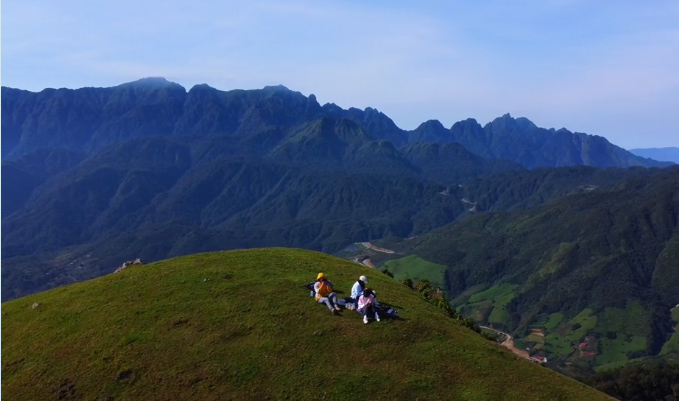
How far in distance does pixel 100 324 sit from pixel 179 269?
874cm

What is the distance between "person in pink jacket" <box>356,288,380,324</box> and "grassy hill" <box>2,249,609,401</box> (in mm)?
621

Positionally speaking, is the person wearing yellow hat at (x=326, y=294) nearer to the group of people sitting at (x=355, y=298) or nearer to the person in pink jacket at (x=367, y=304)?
the group of people sitting at (x=355, y=298)

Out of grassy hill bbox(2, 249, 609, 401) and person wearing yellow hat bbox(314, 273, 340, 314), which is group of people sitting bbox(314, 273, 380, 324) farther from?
grassy hill bbox(2, 249, 609, 401)

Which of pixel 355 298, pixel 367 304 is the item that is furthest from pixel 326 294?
pixel 367 304

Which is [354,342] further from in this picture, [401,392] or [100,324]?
[100,324]

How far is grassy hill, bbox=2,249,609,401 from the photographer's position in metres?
32.2

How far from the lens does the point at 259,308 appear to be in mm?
39000

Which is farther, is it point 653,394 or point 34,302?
point 653,394

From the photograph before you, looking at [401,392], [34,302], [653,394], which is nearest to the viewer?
[401,392]

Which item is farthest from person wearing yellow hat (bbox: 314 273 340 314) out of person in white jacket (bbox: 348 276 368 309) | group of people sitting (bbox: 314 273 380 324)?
person in white jacket (bbox: 348 276 368 309)

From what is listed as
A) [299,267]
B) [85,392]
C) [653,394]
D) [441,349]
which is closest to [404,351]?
[441,349]

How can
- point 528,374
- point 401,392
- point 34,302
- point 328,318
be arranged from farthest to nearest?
point 34,302, point 328,318, point 528,374, point 401,392

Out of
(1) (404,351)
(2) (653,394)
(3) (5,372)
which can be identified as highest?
(1) (404,351)

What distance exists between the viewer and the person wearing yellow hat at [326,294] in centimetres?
3916
